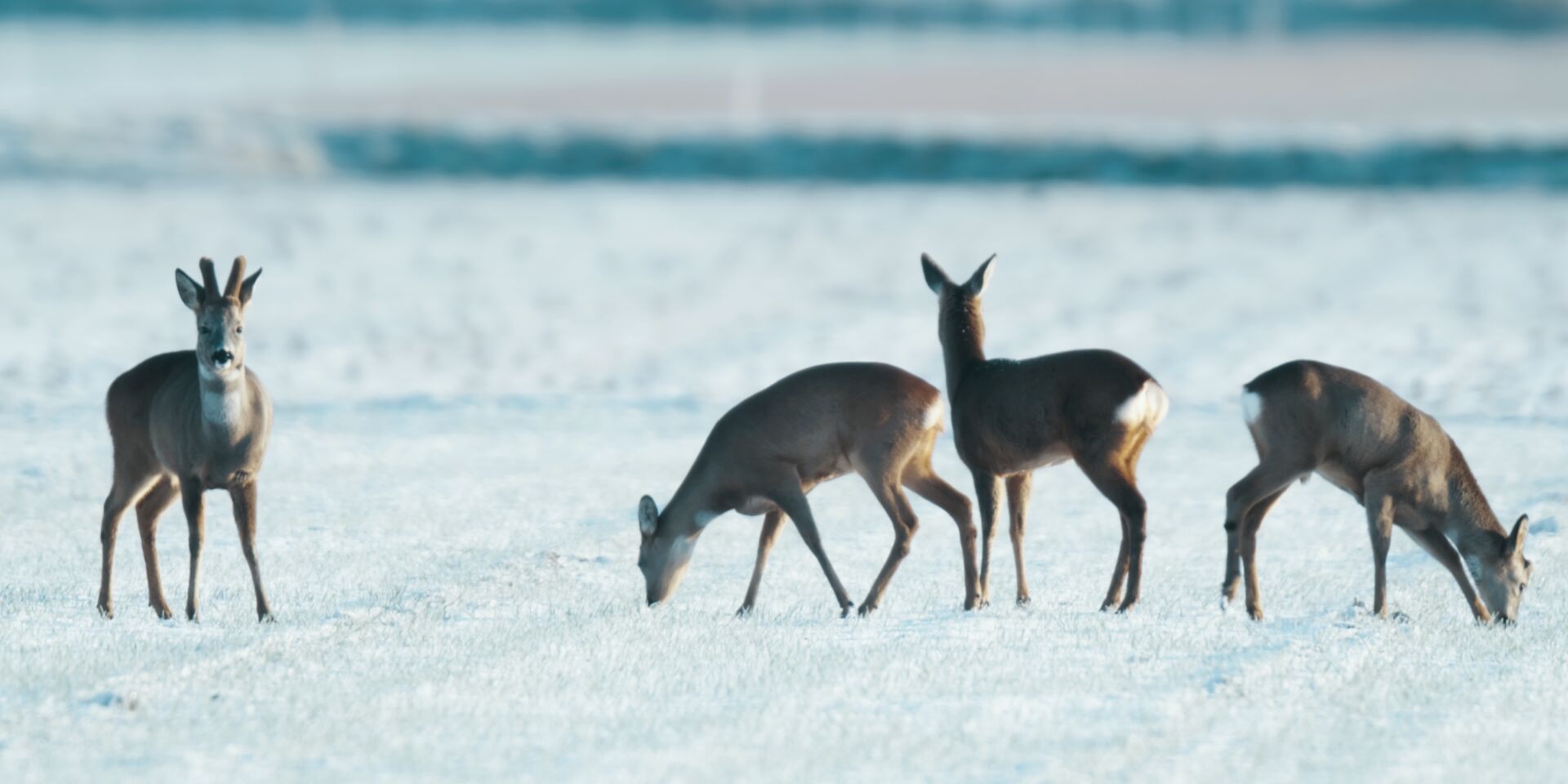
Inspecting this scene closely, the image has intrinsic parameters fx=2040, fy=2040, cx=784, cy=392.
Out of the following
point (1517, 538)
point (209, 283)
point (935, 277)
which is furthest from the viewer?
point (935, 277)

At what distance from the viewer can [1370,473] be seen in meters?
9.52

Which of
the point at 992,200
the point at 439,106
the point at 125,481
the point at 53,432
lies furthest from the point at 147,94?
the point at 125,481

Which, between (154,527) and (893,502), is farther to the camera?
(154,527)

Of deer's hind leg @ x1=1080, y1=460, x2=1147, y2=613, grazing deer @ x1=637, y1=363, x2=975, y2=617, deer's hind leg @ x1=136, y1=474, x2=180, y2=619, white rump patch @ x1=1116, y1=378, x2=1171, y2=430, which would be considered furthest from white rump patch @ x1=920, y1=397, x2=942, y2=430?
deer's hind leg @ x1=136, y1=474, x2=180, y2=619

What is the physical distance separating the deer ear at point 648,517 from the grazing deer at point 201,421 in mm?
1805

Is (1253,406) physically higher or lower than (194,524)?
higher

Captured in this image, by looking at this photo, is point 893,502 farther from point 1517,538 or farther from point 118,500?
point 118,500

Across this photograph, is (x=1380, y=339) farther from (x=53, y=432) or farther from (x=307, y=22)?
(x=307, y=22)

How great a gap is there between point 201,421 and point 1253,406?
15.7 feet

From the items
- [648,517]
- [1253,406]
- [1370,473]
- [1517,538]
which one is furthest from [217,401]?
[1517,538]

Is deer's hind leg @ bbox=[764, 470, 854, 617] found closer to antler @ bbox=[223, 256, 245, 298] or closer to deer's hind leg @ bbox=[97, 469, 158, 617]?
antler @ bbox=[223, 256, 245, 298]

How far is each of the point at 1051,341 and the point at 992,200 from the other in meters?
17.3

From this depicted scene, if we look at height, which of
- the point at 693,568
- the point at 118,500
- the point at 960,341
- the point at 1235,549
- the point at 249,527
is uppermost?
the point at 960,341

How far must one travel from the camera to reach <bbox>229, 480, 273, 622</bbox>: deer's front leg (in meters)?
9.07
